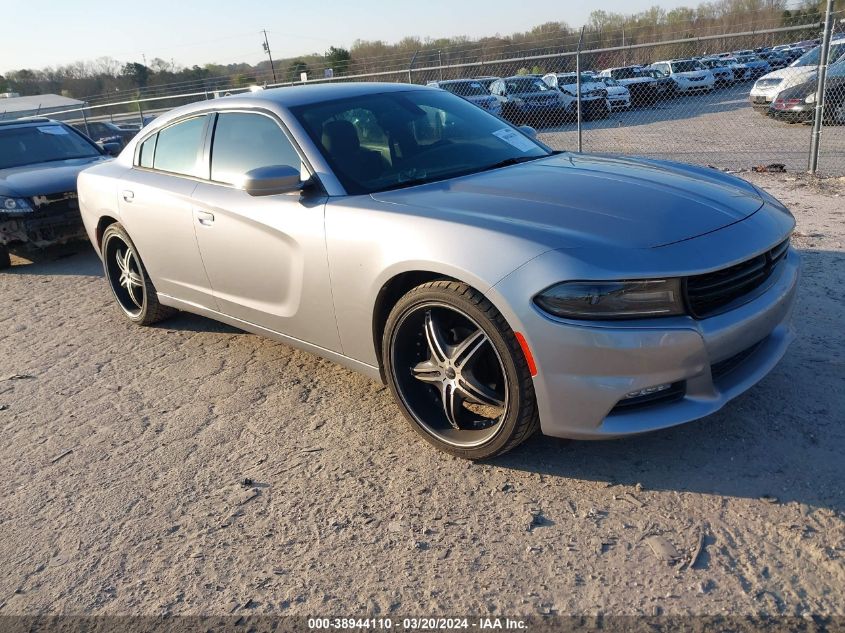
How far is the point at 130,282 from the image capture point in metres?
5.27

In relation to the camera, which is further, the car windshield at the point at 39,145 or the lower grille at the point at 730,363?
the car windshield at the point at 39,145

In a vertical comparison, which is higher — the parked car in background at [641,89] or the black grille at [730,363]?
the black grille at [730,363]

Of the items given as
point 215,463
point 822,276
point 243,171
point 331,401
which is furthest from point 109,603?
point 822,276

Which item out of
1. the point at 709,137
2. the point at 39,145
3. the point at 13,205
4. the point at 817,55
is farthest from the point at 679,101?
the point at 13,205

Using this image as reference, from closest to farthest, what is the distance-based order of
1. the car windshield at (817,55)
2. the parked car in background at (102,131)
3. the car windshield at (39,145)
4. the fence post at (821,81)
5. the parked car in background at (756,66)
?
the fence post at (821,81) < the car windshield at (39,145) < the car windshield at (817,55) < the parked car in background at (102,131) < the parked car in background at (756,66)

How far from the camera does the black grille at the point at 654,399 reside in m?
2.71

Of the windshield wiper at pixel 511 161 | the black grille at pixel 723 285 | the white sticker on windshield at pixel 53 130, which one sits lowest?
the black grille at pixel 723 285

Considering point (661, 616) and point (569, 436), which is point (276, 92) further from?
point (661, 616)

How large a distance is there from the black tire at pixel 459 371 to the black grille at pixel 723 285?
2.23 ft

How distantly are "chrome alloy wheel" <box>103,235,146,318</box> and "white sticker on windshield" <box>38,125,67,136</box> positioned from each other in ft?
14.9

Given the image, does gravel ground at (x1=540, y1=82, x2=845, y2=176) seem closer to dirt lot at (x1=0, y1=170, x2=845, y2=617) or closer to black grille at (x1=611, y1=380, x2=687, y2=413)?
dirt lot at (x1=0, y1=170, x2=845, y2=617)

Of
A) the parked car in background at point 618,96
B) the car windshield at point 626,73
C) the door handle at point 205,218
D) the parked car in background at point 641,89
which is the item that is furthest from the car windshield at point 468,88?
the door handle at point 205,218

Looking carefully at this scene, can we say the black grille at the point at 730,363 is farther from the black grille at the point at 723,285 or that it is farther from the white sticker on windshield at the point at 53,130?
the white sticker on windshield at the point at 53,130

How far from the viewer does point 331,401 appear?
3.84 meters
